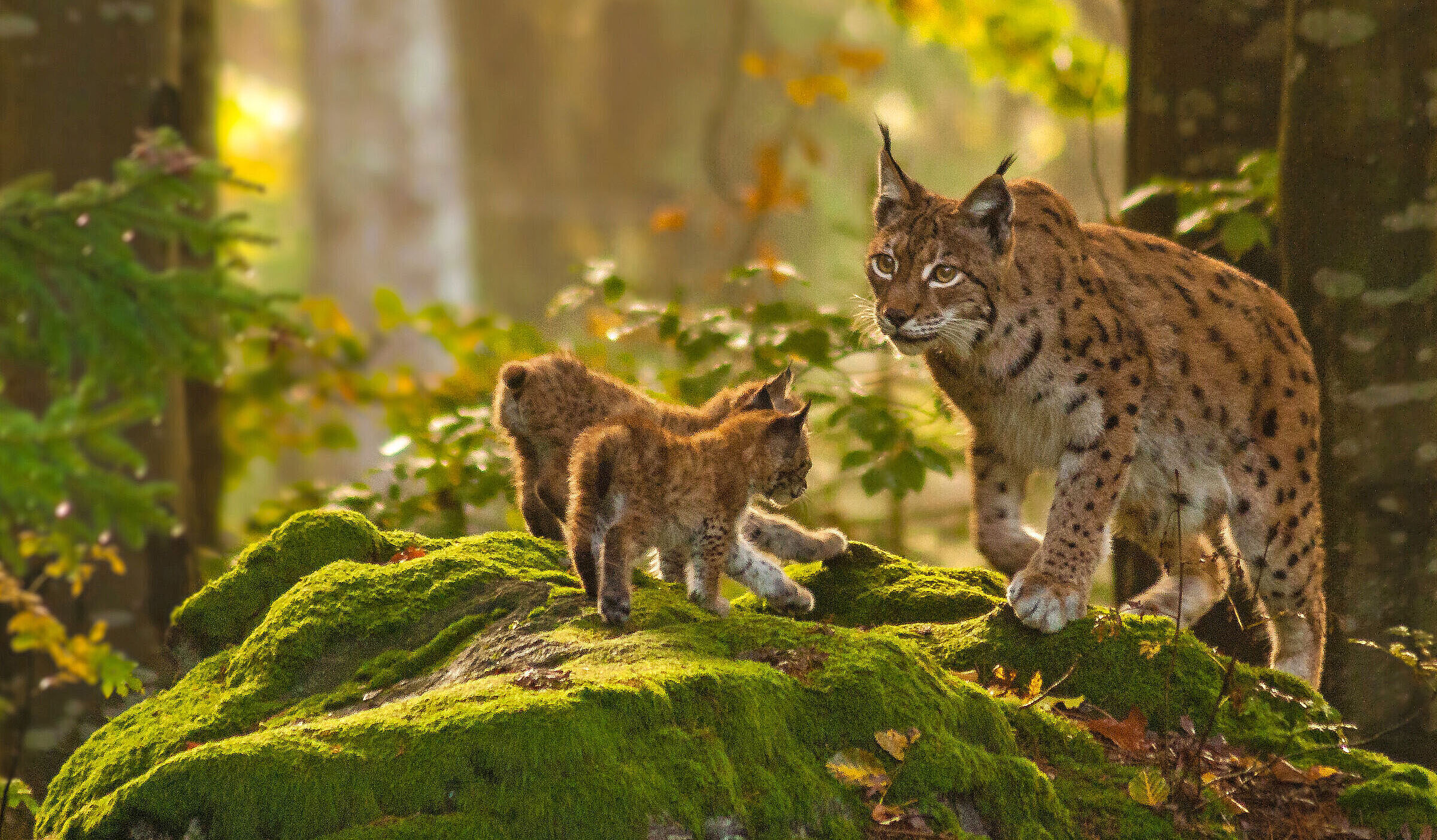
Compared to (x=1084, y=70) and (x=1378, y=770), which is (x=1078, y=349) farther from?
(x=1084, y=70)

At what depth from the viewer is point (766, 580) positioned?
15.8 ft

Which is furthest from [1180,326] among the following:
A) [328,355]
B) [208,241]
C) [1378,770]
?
[328,355]

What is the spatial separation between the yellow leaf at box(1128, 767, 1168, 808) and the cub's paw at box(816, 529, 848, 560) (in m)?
1.83

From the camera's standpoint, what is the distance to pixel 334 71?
2047cm

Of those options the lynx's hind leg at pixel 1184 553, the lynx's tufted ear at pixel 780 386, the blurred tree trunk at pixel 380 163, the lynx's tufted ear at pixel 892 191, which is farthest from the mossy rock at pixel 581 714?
Result: the blurred tree trunk at pixel 380 163

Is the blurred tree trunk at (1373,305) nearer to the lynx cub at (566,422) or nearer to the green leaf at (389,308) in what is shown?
the lynx cub at (566,422)

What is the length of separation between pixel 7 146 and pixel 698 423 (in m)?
4.75

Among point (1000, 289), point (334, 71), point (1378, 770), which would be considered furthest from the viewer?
point (334, 71)

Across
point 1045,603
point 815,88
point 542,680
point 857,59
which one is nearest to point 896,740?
point 542,680

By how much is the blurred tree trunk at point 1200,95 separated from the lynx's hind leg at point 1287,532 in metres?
0.68

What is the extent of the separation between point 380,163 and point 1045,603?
17.6 m

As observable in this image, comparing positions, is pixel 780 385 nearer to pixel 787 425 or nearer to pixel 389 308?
pixel 787 425

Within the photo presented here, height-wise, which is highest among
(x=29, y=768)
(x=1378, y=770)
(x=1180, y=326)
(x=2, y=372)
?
(x=1180, y=326)

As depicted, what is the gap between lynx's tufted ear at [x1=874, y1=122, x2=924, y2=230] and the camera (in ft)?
17.6
